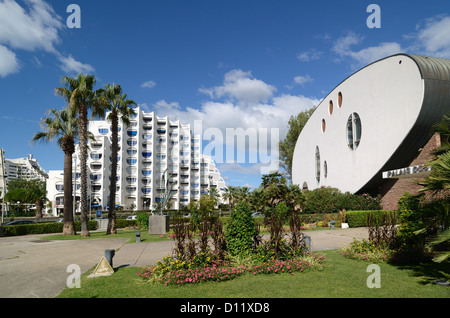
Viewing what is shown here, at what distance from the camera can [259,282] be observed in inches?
295

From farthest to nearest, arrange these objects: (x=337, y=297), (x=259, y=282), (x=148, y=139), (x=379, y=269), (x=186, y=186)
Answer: (x=186, y=186)
(x=148, y=139)
(x=379, y=269)
(x=259, y=282)
(x=337, y=297)

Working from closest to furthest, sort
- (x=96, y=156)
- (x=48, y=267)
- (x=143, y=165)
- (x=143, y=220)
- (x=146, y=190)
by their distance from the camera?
(x=48, y=267) → (x=143, y=220) → (x=96, y=156) → (x=146, y=190) → (x=143, y=165)

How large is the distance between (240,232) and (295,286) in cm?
275

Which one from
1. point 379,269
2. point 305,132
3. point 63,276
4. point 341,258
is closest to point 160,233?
point 63,276

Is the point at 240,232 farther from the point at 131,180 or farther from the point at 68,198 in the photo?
the point at 131,180

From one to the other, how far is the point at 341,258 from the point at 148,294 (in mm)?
7133

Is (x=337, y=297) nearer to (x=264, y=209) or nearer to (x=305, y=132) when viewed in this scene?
(x=264, y=209)

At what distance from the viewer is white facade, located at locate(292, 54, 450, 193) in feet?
79.9

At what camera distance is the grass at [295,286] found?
6.49m

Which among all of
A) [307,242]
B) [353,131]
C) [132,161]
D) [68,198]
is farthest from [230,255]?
[132,161]

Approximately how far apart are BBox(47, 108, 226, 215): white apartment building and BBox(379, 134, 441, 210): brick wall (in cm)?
5316

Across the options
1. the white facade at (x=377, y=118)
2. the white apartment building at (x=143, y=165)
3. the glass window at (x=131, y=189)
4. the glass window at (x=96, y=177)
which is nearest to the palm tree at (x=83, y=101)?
the white facade at (x=377, y=118)

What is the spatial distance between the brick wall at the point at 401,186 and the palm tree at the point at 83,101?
26863mm

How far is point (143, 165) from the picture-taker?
3378 inches
